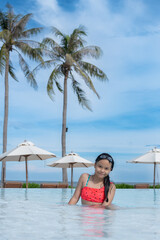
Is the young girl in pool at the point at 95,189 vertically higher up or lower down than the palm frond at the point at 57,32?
lower down

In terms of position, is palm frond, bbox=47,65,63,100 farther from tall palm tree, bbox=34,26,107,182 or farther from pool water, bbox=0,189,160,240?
pool water, bbox=0,189,160,240

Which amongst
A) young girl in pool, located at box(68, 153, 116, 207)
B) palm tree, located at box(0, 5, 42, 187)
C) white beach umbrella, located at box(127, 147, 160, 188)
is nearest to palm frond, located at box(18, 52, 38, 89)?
palm tree, located at box(0, 5, 42, 187)

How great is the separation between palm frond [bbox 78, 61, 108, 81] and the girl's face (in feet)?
79.7

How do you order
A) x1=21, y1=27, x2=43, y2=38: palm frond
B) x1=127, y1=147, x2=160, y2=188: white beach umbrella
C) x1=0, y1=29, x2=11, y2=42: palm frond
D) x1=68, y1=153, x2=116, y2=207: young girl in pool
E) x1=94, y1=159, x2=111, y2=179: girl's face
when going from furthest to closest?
1. x1=21, y1=27, x2=43, y2=38: palm frond
2. x1=0, y1=29, x2=11, y2=42: palm frond
3. x1=127, y1=147, x2=160, y2=188: white beach umbrella
4. x1=68, y1=153, x2=116, y2=207: young girl in pool
5. x1=94, y1=159, x2=111, y2=179: girl's face

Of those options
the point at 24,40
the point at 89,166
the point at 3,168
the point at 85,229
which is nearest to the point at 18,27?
the point at 24,40

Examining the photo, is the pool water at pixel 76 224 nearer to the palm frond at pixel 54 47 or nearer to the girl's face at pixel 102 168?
the girl's face at pixel 102 168

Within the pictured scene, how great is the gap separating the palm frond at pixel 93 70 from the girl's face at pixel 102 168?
956 inches

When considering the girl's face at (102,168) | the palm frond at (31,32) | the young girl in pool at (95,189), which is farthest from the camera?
the palm frond at (31,32)

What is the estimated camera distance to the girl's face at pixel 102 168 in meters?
6.54

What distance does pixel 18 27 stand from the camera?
29.0 m

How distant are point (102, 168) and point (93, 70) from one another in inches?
963

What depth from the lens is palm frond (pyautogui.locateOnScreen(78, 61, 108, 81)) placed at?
99.9 ft

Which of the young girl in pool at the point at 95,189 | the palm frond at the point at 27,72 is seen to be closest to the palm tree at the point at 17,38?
the palm frond at the point at 27,72

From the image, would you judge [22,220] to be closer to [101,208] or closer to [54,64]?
[101,208]
